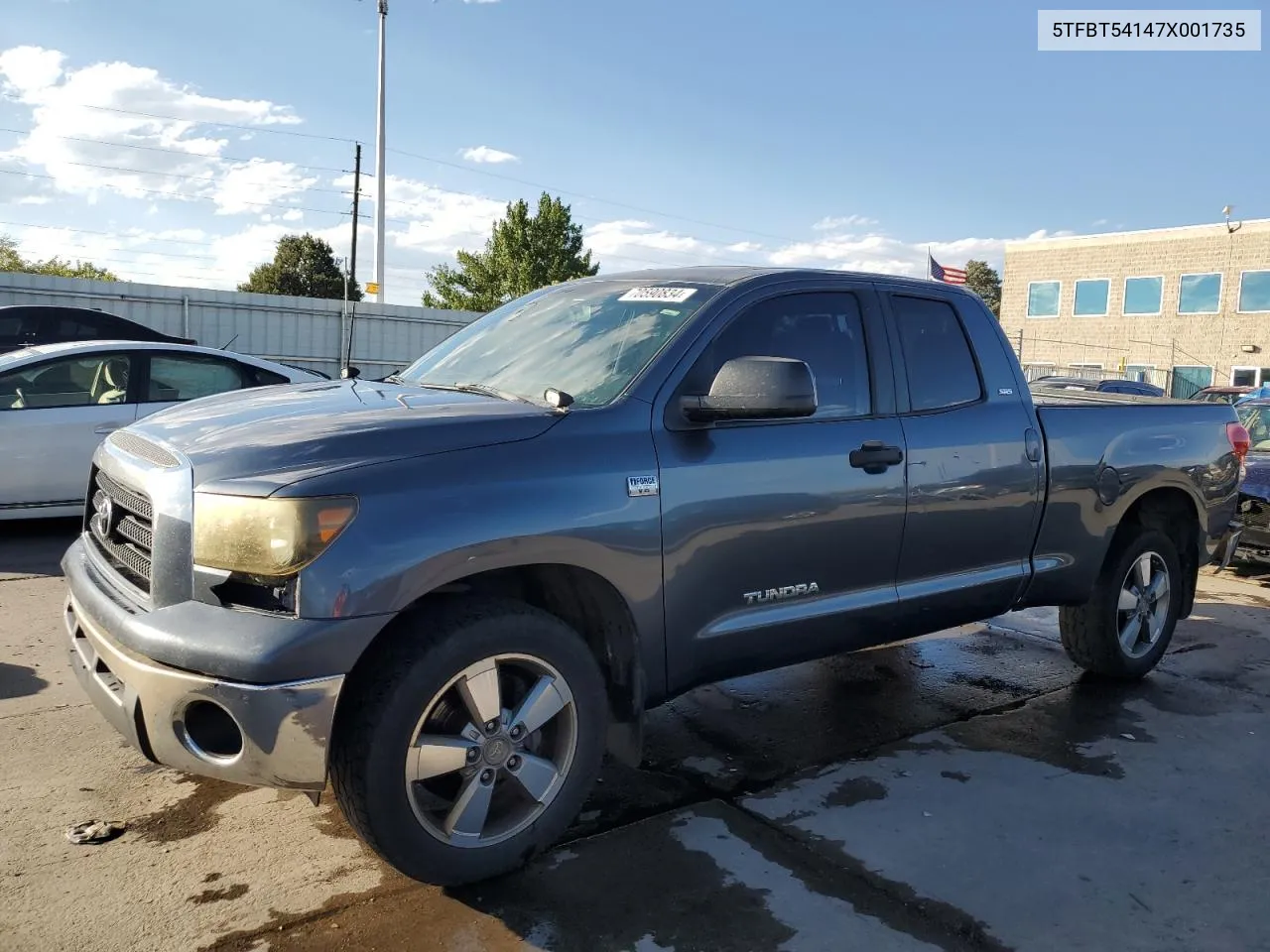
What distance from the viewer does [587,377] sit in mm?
3479

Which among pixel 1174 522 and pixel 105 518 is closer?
pixel 105 518

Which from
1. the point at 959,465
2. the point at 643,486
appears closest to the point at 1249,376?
the point at 959,465

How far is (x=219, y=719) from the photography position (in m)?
2.69

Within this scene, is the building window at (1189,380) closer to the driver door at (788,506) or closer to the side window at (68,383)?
the side window at (68,383)

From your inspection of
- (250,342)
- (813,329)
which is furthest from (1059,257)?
(813,329)

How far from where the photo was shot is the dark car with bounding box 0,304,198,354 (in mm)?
10219

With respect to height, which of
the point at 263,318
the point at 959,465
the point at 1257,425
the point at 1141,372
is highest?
the point at 1141,372

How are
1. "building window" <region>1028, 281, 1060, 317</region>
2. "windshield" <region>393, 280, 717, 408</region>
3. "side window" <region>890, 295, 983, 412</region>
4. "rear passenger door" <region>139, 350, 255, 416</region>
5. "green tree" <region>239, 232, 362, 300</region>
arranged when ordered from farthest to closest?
"green tree" <region>239, 232, 362, 300</region>
"building window" <region>1028, 281, 1060, 317</region>
"rear passenger door" <region>139, 350, 255, 416</region>
"side window" <region>890, 295, 983, 412</region>
"windshield" <region>393, 280, 717, 408</region>

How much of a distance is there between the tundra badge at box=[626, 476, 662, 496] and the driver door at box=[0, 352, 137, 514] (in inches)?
220

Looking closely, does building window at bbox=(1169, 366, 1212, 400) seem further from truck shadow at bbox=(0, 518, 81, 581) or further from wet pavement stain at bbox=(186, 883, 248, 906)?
wet pavement stain at bbox=(186, 883, 248, 906)

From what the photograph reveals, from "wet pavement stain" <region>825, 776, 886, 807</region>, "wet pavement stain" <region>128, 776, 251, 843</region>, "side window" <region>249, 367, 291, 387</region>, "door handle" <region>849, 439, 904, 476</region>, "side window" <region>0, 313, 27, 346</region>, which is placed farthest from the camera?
"side window" <region>0, 313, 27, 346</region>

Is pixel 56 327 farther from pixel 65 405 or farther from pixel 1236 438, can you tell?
pixel 1236 438

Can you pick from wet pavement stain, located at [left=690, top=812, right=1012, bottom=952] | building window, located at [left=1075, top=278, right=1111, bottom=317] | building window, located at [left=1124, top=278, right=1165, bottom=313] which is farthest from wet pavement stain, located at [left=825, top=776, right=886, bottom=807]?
building window, located at [left=1075, top=278, right=1111, bottom=317]

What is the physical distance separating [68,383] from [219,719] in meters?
5.86
